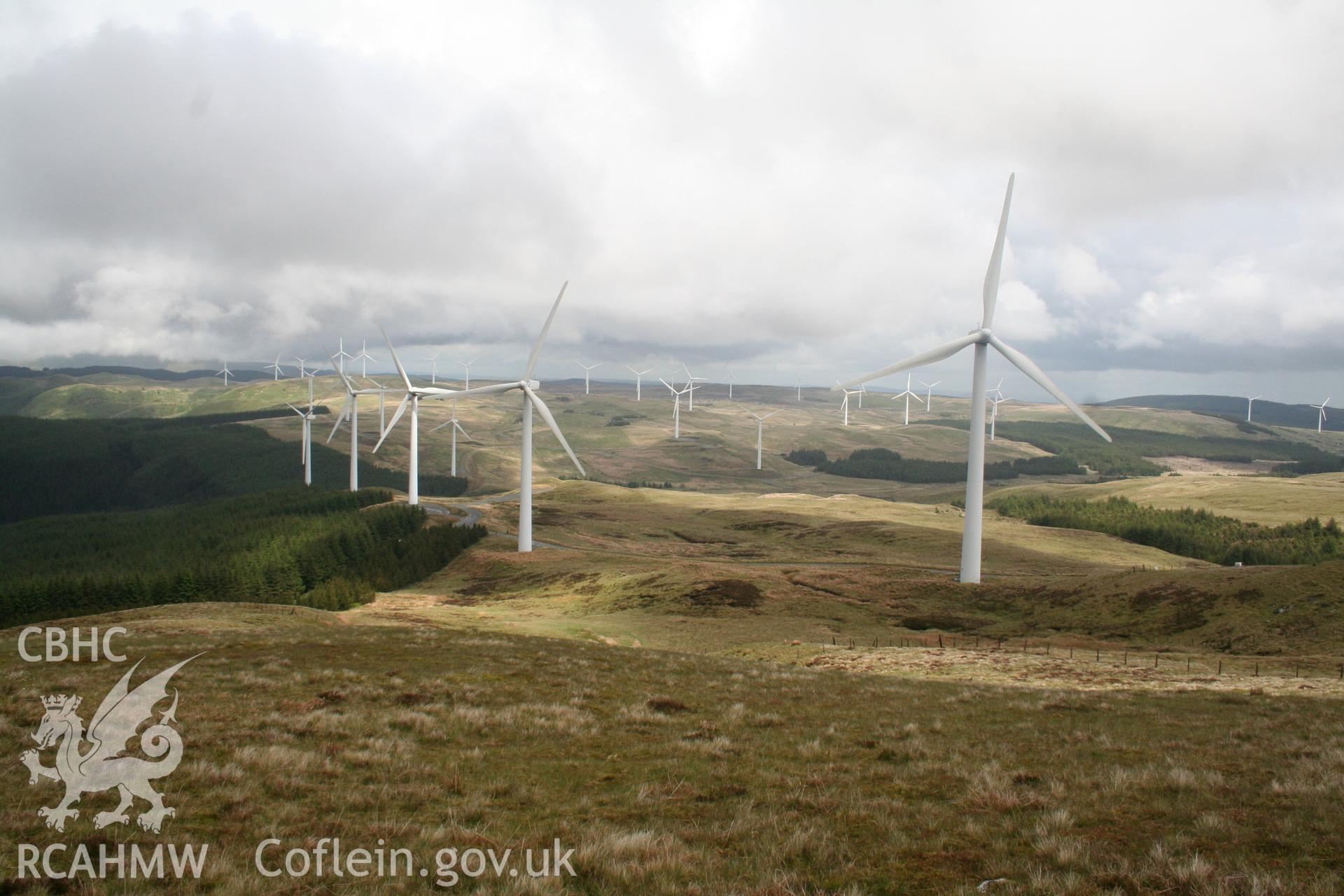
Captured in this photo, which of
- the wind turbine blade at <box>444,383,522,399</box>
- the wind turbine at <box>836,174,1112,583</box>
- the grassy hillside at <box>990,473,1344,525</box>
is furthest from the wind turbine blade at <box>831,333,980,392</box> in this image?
the grassy hillside at <box>990,473,1344,525</box>

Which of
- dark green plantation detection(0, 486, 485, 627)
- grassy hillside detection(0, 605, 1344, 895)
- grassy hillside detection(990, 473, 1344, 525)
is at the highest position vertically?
grassy hillside detection(0, 605, 1344, 895)

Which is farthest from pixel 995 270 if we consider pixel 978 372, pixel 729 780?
pixel 729 780

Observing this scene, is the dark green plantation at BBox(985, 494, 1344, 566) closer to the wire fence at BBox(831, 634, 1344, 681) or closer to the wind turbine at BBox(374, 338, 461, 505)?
the wire fence at BBox(831, 634, 1344, 681)

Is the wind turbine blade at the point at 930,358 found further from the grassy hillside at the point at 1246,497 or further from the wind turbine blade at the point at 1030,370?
the grassy hillside at the point at 1246,497

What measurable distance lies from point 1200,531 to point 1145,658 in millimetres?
121549

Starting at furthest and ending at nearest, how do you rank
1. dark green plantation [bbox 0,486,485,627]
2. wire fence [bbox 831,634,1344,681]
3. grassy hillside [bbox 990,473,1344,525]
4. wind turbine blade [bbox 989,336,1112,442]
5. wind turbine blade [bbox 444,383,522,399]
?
grassy hillside [bbox 990,473,1344,525] < wind turbine blade [bbox 444,383,522,399] < dark green plantation [bbox 0,486,485,627] < wind turbine blade [bbox 989,336,1112,442] < wire fence [bbox 831,634,1344,681]

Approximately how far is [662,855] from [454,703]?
39.5ft

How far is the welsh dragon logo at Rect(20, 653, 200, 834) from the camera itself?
10.8m

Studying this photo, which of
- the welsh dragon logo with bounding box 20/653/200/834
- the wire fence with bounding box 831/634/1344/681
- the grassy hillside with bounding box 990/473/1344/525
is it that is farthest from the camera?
the grassy hillside with bounding box 990/473/1344/525

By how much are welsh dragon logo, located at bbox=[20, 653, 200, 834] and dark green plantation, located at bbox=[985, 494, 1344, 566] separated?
133575mm

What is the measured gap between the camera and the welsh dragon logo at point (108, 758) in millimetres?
10805

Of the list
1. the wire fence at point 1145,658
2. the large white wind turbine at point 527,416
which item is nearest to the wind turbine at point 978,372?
the wire fence at point 1145,658

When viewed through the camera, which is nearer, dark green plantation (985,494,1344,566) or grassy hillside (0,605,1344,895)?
grassy hillside (0,605,1344,895)

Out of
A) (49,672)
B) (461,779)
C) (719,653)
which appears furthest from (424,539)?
(461,779)
